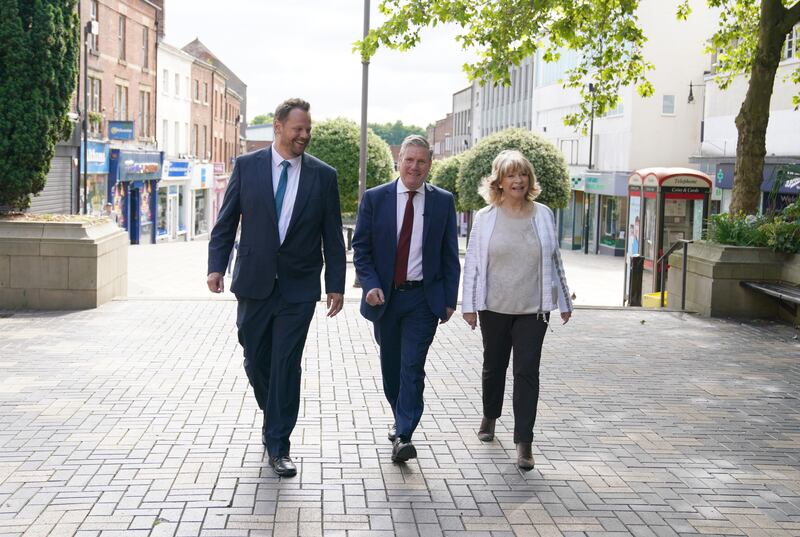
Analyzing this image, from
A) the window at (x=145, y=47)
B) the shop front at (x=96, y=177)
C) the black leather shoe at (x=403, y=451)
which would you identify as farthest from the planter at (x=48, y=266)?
the window at (x=145, y=47)

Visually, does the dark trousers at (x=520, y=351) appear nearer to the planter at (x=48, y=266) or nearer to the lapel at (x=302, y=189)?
the lapel at (x=302, y=189)

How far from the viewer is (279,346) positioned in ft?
19.1

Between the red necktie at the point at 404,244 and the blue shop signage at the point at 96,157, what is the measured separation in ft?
106

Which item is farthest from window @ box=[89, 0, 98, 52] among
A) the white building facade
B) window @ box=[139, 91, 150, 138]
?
the white building facade

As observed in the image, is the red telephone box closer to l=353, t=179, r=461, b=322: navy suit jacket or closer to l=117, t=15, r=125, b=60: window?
l=353, t=179, r=461, b=322: navy suit jacket

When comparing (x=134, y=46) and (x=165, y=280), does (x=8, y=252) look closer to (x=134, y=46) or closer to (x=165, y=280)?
(x=165, y=280)

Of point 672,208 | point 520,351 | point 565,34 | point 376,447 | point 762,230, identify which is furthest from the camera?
point 672,208

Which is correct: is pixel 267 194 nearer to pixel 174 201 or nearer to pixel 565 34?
pixel 565 34

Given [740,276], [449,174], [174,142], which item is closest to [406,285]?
[740,276]

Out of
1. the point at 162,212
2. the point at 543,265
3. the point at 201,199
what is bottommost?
the point at 162,212

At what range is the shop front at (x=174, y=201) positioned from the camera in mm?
51719

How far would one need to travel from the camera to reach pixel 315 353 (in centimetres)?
1016

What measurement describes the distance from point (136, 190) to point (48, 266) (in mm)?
34882

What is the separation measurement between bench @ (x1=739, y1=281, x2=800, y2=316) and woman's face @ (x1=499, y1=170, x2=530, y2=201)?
7035 mm
